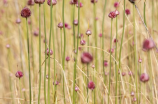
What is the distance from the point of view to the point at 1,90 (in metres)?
2.02

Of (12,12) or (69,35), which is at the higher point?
(12,12)

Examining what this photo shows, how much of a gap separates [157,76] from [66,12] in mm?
1365

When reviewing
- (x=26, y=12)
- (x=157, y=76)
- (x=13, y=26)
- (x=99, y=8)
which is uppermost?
(x=99, y=8)

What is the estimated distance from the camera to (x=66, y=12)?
2.72 m

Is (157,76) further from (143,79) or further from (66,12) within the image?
(66,12)

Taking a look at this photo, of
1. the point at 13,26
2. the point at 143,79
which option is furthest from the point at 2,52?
the point at 143,79

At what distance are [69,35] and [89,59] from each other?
5.50 feet

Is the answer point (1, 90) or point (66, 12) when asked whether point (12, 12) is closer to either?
point (66, 12)

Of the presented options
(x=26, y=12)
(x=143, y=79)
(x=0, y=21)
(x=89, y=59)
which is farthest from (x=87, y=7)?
(x=89, y=59)

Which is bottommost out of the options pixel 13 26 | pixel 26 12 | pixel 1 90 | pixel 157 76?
pixel 1 90

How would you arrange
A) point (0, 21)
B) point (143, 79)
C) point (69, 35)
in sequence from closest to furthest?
point (143, 79)
point (69, 35)
point (0, 21)

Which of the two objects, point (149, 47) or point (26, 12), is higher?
point (26, 12)

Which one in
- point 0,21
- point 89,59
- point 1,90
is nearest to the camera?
point 89,59

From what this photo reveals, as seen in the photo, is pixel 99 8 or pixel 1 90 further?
pixel 99 8
